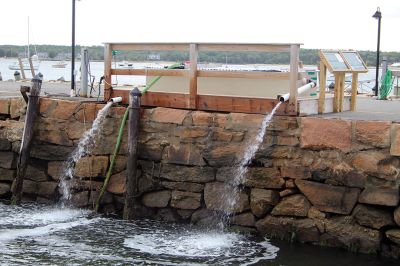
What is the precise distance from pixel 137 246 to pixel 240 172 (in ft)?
6.91

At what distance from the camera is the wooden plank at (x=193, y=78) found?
38.2 feet

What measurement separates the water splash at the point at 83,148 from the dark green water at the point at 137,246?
3.26 ft

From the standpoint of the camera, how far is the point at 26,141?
12.4m

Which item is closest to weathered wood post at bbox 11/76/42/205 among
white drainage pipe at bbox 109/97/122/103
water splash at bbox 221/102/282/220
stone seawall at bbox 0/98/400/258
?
stone seawall at bbox 0/98/400/258

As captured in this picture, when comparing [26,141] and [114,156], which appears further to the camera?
[26,141]

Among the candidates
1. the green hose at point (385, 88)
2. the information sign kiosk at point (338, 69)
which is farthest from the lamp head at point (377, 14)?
the information sign kiosk at point (338, 69)

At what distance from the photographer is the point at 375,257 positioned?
966cm

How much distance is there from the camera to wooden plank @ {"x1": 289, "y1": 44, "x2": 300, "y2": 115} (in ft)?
35.2

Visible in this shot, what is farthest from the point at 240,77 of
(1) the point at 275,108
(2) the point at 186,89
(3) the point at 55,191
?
(3) the point at 55,191

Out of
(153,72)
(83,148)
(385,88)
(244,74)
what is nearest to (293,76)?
(244,74)

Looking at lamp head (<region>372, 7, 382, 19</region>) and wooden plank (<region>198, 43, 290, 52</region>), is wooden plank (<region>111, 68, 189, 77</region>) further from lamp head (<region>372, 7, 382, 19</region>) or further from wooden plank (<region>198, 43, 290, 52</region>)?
lamp head (<region>372, 7, 382, 19</region>)

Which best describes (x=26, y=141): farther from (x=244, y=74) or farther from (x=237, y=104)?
(x=244, y=74)

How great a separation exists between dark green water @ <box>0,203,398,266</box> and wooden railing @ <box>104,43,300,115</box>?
213 centimetres

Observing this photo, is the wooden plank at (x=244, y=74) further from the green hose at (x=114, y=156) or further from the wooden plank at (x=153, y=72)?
the green hose at (x=114, y=156)
